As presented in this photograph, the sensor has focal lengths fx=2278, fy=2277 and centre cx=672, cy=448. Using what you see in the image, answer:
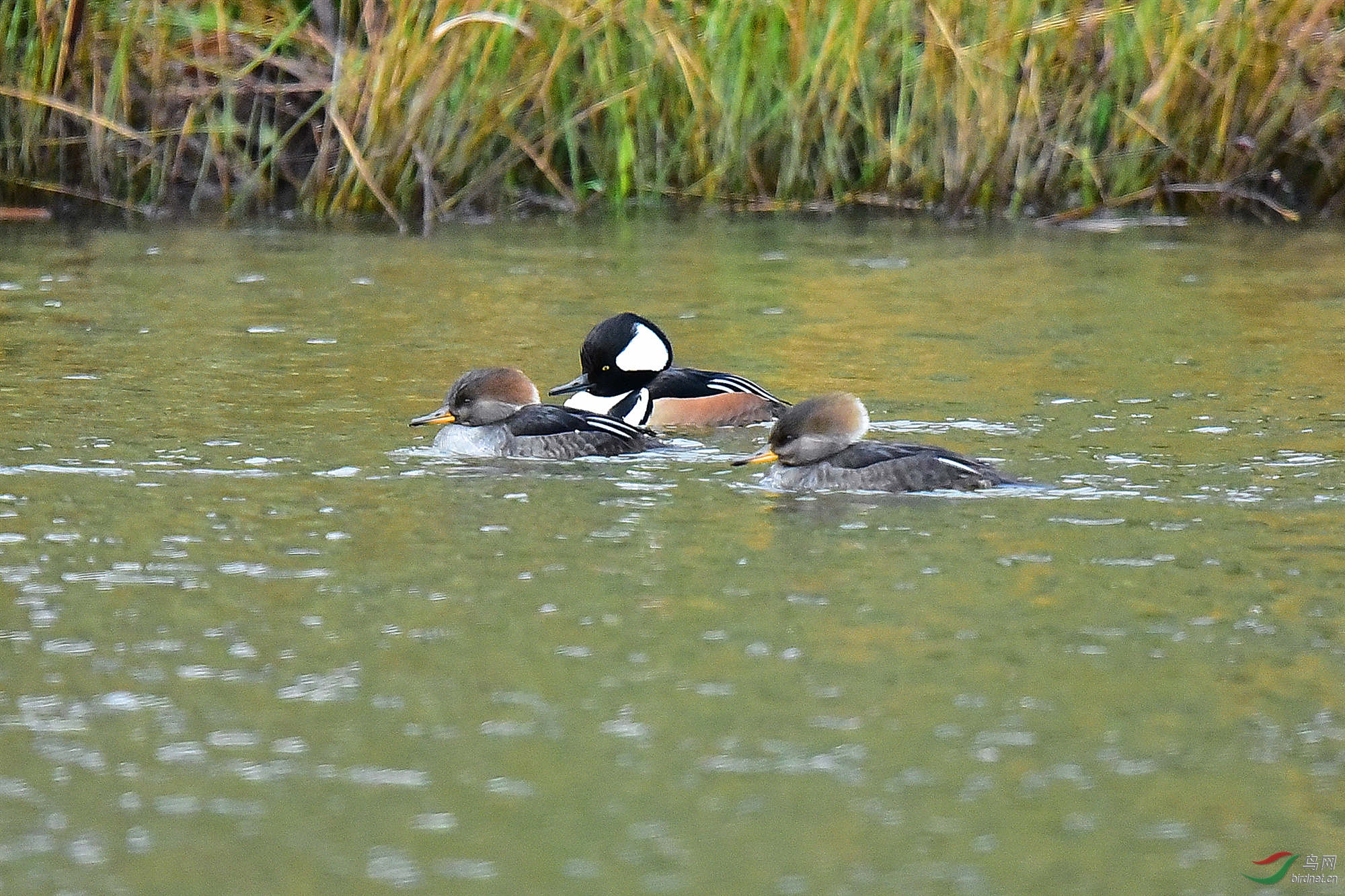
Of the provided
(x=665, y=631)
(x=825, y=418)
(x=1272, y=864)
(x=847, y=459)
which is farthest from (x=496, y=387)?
(x=1272, y=864)

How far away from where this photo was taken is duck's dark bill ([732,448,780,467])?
726 cm

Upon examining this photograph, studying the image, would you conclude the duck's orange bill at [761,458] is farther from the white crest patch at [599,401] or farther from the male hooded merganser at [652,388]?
the white crest patch at [599,401]

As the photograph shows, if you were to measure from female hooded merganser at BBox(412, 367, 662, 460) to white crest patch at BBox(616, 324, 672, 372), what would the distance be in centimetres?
95

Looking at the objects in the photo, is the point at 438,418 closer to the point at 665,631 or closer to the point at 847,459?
the point at 847,459

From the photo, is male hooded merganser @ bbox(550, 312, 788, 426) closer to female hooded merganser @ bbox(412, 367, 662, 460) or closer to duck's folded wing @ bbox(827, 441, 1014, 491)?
female hooded merganser @ bbox(412, 367, 662, 460)

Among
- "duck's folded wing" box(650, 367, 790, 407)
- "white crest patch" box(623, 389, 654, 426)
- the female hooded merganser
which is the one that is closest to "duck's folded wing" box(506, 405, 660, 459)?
the female hooded merganser

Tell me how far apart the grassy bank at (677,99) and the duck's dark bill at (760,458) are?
641 cm

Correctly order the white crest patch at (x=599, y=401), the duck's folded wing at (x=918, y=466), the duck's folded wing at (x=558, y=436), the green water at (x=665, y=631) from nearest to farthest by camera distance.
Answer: the green water at (x=665, y=631)
the duck's folded wing at (x=918, y=466)
the duck's folded wing at (x=558, y=436)
the white crest patch at (x=599, y=401)

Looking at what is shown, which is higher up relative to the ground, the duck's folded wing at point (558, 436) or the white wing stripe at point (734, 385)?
the white wing stripe at point (734, 385)

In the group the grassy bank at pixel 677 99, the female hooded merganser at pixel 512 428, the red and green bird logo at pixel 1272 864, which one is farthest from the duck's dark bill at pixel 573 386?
the red and green bird logo at pixel 1272 864

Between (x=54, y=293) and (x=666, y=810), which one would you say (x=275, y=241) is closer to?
(x=54, y=293)

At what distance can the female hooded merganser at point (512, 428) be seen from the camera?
769 cm

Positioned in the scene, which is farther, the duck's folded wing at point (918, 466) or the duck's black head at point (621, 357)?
the duck's black head at point (621, 357)

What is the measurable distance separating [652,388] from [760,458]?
5.16ft
